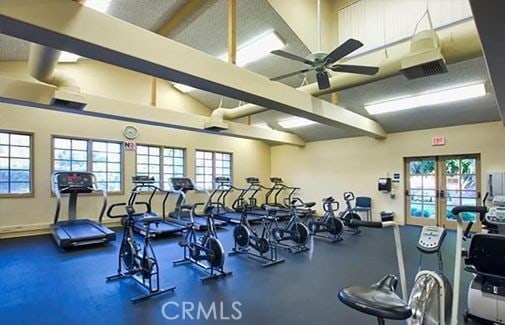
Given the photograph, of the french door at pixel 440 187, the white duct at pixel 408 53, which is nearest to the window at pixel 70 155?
the white duct at pixel 408 53

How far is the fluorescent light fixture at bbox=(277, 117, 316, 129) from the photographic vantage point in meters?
8.82

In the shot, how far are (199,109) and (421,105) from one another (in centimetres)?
646

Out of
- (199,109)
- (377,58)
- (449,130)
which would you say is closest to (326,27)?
(377,58)

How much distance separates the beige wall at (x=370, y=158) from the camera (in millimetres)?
6898

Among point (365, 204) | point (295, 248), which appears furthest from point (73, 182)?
point (365, 204)

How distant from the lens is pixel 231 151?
1055 cm

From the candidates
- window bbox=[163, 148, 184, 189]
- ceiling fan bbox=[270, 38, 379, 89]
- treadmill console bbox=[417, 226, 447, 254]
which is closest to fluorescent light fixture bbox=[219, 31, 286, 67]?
ceiling fan bbox=[270, 38, 379, 89]

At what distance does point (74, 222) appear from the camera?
21.8 feet

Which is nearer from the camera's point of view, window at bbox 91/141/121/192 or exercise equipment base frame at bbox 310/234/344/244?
exercise equipment base frame at bbox 310/234/344/244

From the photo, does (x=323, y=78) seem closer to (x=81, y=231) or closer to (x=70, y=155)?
(x=81, y=231)

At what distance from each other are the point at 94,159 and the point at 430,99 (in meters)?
8.31

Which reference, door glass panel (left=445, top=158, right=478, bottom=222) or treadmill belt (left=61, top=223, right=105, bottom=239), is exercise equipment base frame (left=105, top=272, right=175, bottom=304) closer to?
treadmill belt (left=61, top=223, right=105, bottom=239)

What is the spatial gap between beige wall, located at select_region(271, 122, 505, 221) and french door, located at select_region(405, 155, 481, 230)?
0.77 ft

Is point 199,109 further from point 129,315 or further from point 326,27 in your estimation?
point 129,315
